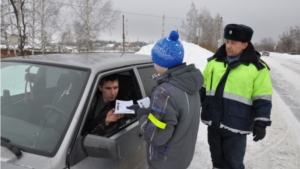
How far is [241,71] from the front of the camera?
7.97ft

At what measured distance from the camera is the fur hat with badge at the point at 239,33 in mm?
2396

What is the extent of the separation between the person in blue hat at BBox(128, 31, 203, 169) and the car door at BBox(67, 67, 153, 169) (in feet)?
0.98

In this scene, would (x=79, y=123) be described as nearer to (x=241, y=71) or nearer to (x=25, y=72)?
(x=25, y=72)

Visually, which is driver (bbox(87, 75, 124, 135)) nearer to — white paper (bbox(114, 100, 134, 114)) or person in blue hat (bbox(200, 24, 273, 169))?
white paper (bbox(114, 100, 134, 114))

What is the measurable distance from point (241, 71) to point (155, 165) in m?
1.39

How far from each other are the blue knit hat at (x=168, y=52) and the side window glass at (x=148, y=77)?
0.86m

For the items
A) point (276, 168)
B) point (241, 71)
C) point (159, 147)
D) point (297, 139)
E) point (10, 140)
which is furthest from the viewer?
point (297, 139)

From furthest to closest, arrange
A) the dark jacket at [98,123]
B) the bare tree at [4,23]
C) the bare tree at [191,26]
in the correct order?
the bare tree at [191,26] → the bare tree at [4,23] → the dark jacket at [98,123]

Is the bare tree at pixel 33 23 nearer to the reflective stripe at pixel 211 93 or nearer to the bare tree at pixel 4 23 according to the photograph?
the bare tree at pixel 4 23

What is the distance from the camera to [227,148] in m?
2.65

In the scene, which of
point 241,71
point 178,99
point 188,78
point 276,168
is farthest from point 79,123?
point 276,168

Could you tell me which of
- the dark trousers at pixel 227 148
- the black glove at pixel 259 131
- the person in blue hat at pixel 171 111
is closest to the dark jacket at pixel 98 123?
the person in blue hat at pixel 171 111

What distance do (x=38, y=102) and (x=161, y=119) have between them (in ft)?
3.51

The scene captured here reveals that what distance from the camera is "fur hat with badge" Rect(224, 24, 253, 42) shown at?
2.40 m
